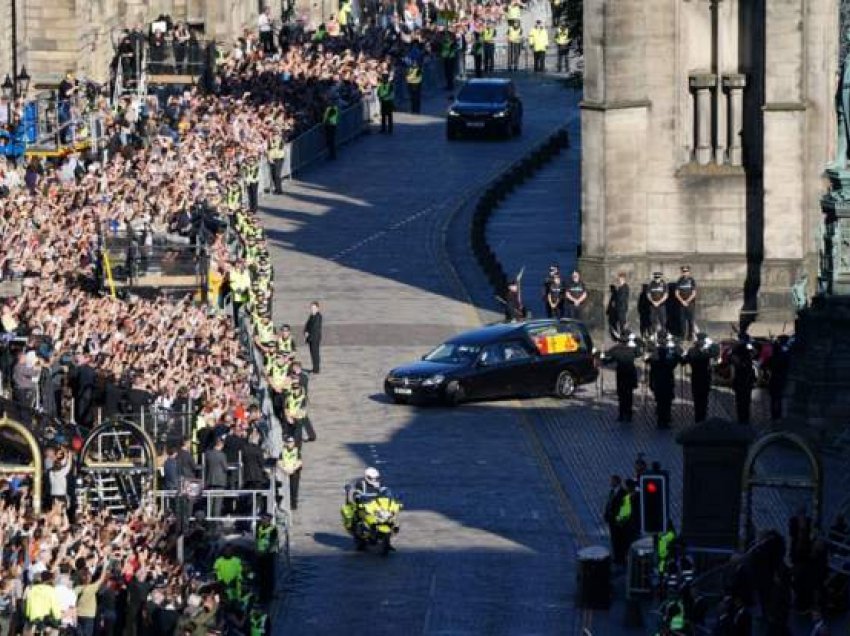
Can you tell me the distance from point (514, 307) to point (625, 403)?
730 centimetres

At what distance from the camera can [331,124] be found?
9288 cm

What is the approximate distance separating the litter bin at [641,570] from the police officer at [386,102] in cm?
4613

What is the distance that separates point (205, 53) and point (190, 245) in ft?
84.2

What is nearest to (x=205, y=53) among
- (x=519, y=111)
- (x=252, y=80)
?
(x=252, y=80)

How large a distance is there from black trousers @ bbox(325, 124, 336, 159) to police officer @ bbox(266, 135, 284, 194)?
4700 millimetres

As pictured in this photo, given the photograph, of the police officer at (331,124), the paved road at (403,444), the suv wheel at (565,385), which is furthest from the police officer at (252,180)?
the suv wheel at (565,385)

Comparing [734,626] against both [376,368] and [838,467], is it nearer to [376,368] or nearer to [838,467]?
[838,467]

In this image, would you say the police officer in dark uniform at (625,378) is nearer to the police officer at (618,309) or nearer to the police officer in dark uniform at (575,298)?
the police officer at (618,309)

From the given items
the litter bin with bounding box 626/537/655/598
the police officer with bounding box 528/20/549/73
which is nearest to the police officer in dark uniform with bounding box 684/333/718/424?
the litter bin with bounding box 626/537/655/598

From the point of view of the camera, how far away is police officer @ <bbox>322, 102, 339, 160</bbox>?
303 feet

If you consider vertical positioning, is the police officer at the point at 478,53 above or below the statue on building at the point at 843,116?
below

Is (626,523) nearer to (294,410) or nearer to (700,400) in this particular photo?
(294,410)

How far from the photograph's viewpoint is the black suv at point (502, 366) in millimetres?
65812

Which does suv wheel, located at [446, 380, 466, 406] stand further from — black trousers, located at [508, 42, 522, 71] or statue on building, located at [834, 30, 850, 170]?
black trousers, located at [508, 42, 522, 71]
